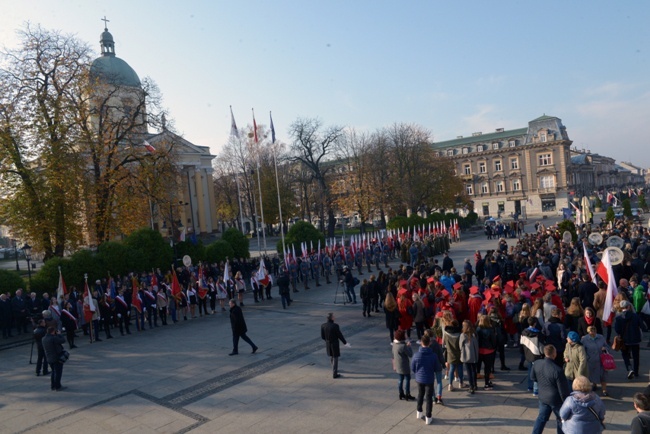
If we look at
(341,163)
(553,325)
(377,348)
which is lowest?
(377,348)

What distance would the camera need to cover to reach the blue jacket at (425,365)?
27.2 ft

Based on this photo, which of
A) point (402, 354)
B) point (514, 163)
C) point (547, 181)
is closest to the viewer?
point (402, 354)

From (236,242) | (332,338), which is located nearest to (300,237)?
(236,242)

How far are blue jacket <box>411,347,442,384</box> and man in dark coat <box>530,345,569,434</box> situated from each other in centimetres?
171

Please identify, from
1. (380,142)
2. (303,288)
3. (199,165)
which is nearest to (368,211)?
(380,142)

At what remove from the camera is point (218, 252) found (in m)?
29.8

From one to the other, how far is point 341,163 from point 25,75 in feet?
124

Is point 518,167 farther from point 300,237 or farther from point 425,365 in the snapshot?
point 425,365

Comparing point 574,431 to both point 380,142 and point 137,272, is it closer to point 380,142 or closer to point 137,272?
point 137,272

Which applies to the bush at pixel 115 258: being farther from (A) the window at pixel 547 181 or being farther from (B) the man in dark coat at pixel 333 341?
(A) the window at pixel 547 181

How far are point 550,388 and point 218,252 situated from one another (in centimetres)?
2459

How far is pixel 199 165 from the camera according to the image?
2383 inches

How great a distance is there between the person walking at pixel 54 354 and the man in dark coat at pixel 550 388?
32.9 feet

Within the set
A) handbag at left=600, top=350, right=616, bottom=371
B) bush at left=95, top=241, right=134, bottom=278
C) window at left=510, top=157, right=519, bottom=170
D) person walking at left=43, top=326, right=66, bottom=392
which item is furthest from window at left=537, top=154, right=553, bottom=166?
person walking at left=43, top=326, right=66, bottom=392
